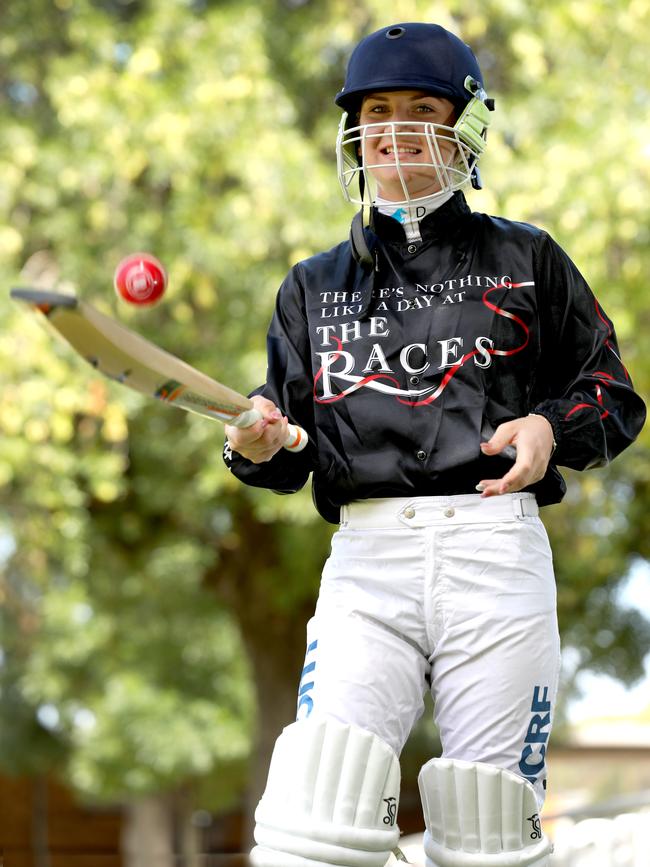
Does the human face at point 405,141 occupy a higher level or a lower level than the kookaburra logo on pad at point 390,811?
higher

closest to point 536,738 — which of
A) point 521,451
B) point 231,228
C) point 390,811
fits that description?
point 390,811

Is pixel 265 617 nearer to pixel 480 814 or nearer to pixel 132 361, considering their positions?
pixel 480 814

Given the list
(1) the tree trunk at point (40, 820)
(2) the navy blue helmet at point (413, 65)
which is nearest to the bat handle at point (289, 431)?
(2) the navy blue helmet at point (413, 65)

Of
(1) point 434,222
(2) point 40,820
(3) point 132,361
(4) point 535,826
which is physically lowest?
(2) point 40,820

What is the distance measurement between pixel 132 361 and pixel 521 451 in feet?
2.47

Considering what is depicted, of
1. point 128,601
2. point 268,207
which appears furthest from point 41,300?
point 128,601

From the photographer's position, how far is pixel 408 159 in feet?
9.32

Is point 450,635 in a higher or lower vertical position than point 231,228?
lower

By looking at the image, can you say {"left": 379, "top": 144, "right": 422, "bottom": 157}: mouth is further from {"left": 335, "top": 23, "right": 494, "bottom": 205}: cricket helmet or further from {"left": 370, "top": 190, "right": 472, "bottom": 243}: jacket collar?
{"left": 370, "top": 190, "right": 472, "bottom": 243}: jacket collar

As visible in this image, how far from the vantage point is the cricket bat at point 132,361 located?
212 centimetres

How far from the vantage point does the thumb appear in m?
2.60

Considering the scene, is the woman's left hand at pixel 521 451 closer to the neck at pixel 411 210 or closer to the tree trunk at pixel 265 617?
the neck at pixel 411 210

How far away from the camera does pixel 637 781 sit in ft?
71.7

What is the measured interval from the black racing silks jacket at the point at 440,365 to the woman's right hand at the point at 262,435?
0.46 ft
